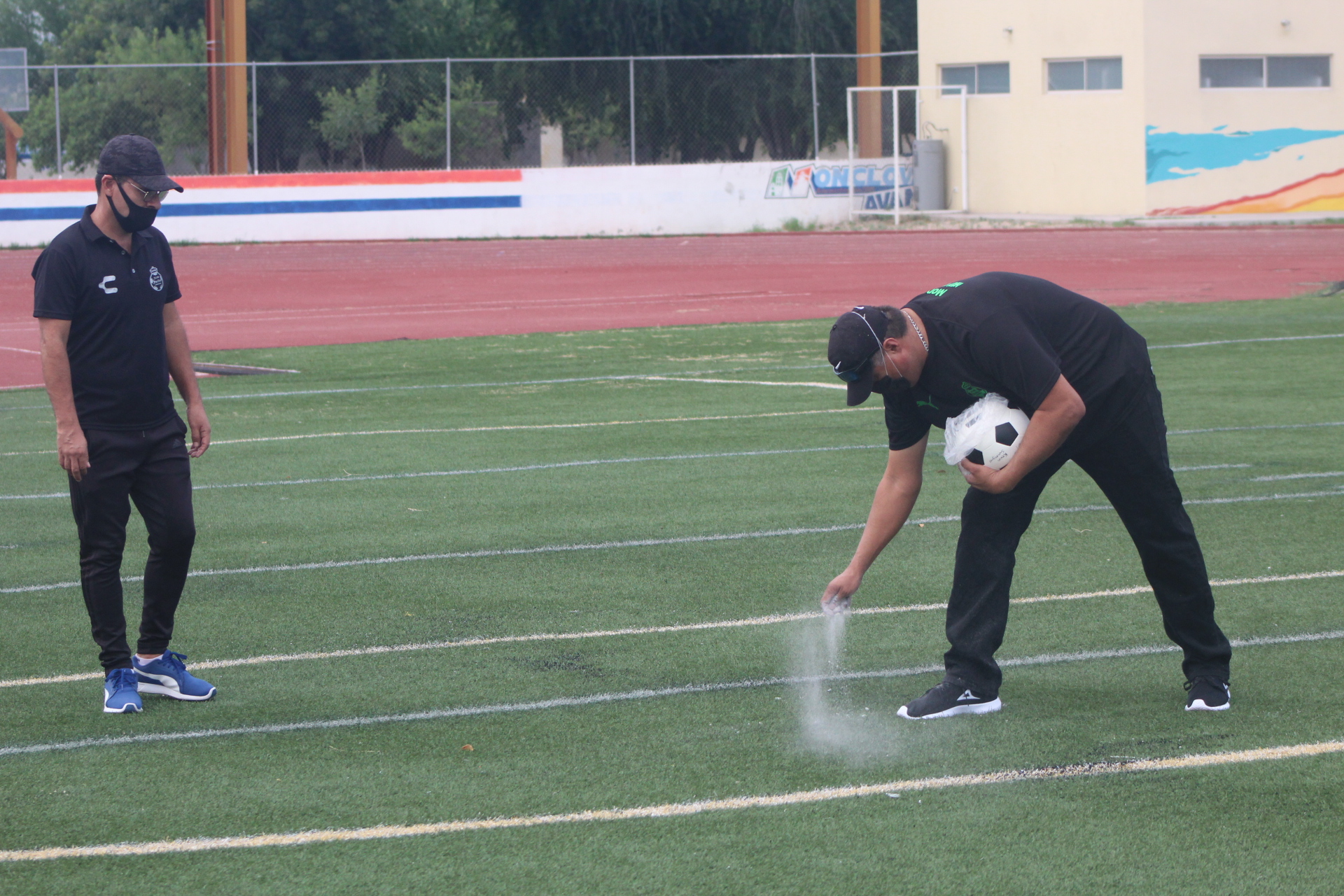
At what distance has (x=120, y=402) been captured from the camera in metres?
5.77

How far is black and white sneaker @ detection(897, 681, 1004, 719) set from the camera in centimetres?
560

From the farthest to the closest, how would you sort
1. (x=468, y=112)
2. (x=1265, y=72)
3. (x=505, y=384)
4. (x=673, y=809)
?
(x=1265, y=72) → (x=468, y=112) → (x=505, y=384) → (x=673, y=809)

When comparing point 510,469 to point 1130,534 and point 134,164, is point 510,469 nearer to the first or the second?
point 134,164

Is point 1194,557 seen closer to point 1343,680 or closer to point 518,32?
point 1343,680

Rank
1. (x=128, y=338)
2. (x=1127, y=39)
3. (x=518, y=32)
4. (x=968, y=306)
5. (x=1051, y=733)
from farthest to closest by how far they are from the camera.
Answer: (x=518, y=32) → (x=1127, y=39) → (x=128, y=338) → (x=1051, y=733) → (x=968, y=306)

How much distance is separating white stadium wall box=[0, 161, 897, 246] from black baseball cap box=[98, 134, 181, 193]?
27.0m

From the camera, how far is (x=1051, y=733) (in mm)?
5414

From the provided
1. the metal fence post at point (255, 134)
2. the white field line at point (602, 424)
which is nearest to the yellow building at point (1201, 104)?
the metal fence post at point (255, 134)

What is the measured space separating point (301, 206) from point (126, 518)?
92.8ft

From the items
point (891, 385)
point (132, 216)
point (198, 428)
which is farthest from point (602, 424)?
point (891, 385)

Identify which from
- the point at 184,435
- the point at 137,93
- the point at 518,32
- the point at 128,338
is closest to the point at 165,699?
the point at 184,435

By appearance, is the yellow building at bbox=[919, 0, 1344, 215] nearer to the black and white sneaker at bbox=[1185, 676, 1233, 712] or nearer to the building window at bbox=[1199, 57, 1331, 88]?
the building window at bbox=[1199, 57, 1331, 88]

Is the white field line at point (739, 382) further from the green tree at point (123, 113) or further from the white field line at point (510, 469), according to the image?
the green tree at point (123, 113)

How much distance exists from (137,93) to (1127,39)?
2133cm
